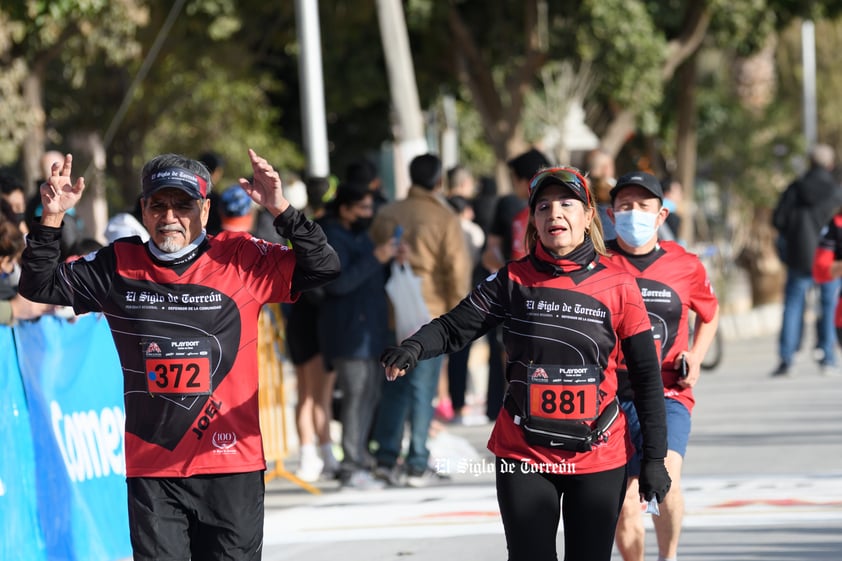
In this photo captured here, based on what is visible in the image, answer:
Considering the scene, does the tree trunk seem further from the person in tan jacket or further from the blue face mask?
the blue face mask

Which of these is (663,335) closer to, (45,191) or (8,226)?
(45,191)

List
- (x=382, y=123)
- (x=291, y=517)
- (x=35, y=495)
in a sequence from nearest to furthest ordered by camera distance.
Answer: (x=35, y=495), (x=291, y=517), (x=382, y=123)

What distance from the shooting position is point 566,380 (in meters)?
5.80

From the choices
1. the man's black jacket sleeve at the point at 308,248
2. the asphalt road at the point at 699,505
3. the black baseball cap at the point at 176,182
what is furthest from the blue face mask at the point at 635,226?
the black baseball cap at the point at 176,182

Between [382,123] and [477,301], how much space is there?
2739cm

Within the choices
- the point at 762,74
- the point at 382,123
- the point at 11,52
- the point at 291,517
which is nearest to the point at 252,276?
the point at 291,517

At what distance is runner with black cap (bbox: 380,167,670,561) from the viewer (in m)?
5.77

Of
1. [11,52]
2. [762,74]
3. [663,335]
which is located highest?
[762,74]

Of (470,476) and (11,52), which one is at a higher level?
(11,52)

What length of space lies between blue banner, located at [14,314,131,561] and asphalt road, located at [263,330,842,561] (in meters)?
0.94

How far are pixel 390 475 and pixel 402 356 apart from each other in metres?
5.57

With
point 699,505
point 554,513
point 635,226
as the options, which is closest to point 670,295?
point 635,226

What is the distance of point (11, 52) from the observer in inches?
738

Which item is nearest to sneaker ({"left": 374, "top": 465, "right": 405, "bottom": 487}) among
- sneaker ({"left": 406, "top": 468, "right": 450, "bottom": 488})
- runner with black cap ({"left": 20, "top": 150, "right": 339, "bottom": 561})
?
sneaker ({"left": 406, "top": 468, "right": 450, "bottom": 488})
